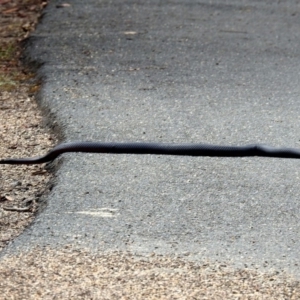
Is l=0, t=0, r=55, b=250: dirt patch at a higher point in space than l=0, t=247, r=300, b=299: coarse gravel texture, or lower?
lower

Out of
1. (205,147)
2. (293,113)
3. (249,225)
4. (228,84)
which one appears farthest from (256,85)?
(249,225)

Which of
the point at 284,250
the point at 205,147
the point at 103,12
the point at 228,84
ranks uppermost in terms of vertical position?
the point at 284,250

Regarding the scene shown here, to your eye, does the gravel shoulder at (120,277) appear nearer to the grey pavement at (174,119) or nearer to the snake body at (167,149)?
the grey pavement at (174,119)

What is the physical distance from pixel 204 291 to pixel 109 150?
1679mm

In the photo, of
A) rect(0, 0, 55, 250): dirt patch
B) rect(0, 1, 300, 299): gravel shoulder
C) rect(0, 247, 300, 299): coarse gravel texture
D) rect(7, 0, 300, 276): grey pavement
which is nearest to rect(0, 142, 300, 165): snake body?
rect(7, 0, 300, 276): grey pavement

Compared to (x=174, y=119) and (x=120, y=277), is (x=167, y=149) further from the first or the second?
(x=120, y=277)

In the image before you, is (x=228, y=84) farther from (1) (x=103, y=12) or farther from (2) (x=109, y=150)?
(1) (x=103, y=12)

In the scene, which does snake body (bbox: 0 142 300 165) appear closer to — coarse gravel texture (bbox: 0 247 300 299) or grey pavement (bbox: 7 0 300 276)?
grey pavement (bbox: 7 0 300 276)

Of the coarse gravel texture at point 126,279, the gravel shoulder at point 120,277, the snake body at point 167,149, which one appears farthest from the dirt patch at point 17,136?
the coarse gravel texture at point 126,279

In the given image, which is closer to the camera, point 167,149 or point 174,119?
point 167,149

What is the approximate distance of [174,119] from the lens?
5.34 m

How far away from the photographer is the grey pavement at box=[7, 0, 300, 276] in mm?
3717

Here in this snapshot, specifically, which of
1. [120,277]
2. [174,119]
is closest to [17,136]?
[174,119]

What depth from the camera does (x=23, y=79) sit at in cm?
627
